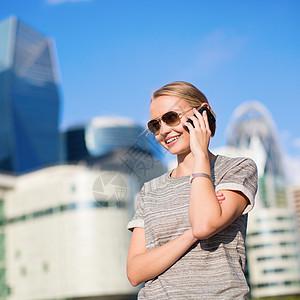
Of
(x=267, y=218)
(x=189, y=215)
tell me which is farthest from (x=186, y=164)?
(x=267, y=218)

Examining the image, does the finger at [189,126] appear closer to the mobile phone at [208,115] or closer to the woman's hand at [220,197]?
the mobile phone at [208,115]

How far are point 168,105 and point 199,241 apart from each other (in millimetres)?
609

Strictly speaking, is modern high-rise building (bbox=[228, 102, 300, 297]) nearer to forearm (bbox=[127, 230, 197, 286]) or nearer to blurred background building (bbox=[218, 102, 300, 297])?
blurred background building (bbox=[218, 102, 300, 297])

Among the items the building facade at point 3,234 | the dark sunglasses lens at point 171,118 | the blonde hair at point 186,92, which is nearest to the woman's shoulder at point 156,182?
the dark sunglasses lens at point 171,118

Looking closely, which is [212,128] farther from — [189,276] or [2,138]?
[2,138]

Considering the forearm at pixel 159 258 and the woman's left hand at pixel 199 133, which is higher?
the woman's left hand at pixel 199 133

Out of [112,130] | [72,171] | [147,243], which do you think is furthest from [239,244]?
[112,130]

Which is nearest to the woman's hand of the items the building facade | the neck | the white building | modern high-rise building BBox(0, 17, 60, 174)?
the neck

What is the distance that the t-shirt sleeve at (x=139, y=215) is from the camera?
7.25 ft

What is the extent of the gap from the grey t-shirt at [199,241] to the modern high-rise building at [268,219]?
3049 inches

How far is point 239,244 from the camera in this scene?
1.99 metres

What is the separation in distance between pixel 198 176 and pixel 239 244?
33cm

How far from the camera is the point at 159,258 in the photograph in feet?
6.41

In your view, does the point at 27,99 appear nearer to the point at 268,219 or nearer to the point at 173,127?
the point at 268,219
